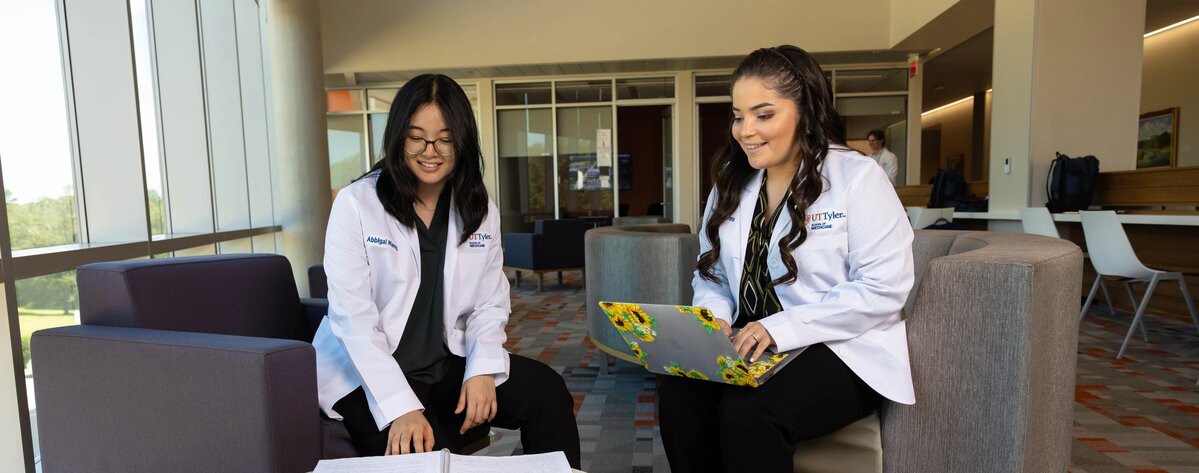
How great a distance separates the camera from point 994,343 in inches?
53.4

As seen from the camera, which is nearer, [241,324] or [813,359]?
[813,359]

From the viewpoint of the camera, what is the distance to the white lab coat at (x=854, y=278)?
4.68 feet

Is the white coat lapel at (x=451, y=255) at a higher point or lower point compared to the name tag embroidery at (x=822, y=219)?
lower

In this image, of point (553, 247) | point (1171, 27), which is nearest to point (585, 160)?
point (553, 247)

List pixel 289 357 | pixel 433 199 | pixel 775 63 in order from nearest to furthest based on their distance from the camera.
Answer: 1. pixel 289 357
2. pixel 775 63
3. pixel 433 199

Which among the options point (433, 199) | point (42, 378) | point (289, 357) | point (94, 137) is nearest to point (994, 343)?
point (433, 199)

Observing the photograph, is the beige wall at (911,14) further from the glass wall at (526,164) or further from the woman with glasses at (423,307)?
the woman with glasses at (423,307)

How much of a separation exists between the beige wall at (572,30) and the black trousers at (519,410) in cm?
Result: 742

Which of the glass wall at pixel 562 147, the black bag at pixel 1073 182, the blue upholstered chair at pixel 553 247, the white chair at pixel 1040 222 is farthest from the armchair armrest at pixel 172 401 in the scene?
the glass wall at pixel 562 147

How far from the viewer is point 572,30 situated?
8.52 meters

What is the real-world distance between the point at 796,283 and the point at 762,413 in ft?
1.14

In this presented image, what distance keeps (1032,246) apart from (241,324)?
207 centimetres

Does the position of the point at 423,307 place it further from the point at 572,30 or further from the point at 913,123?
the point at 913,123

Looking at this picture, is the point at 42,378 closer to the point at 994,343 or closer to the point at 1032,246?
the point at 994,343
